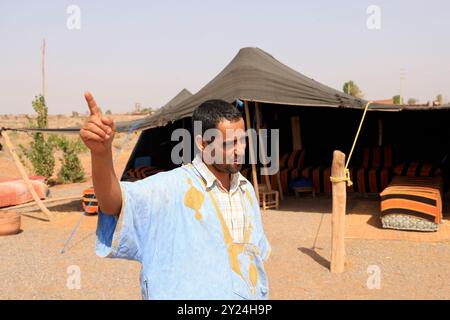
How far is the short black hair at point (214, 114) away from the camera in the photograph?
1646mm

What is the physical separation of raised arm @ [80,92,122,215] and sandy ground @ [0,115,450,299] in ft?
10.6

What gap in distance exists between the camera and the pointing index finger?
1.22 metres

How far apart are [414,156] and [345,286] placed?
23.2 ft

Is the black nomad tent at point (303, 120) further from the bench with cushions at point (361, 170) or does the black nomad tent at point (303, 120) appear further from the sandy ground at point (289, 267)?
the sandy ground at point (289, 267)

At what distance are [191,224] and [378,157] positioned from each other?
978 cm

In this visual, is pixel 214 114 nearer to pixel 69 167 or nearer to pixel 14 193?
pixel 14 193

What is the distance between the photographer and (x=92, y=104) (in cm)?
125

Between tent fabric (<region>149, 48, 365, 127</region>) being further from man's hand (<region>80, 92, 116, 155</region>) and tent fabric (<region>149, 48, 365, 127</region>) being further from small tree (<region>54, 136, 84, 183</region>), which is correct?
small tree (<region>54, 136, 84, 183</region>)

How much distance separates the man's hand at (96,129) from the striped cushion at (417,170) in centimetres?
872

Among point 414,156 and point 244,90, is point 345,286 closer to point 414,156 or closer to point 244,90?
point 244,90

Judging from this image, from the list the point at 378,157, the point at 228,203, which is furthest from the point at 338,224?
the point at 378,157

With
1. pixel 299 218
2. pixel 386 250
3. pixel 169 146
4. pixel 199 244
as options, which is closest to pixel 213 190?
pixel 199 244

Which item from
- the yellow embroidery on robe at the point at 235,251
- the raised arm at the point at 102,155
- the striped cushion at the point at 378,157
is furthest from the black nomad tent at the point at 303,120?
the raised arm at the point at 102,155
